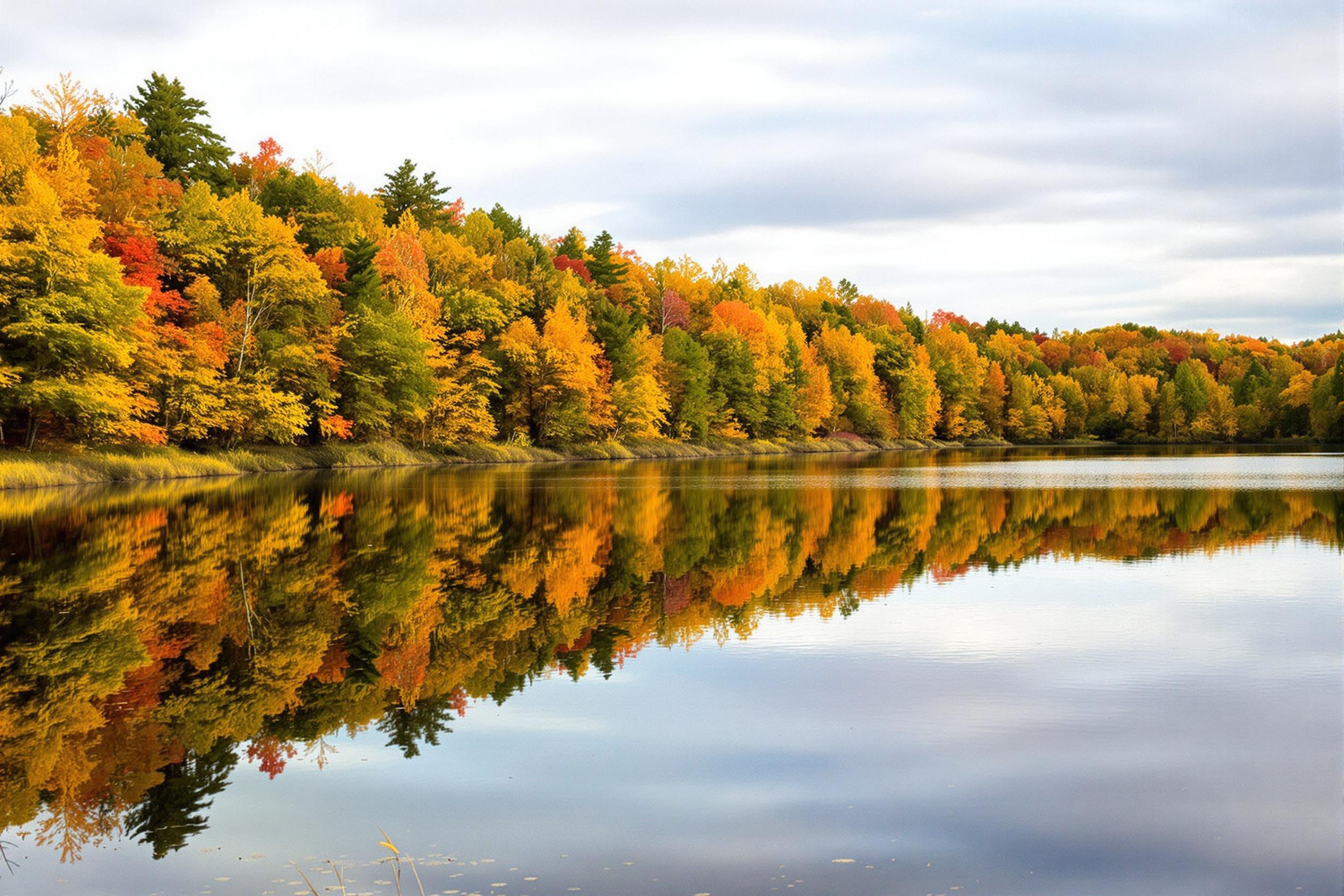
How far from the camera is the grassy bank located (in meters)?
36.5

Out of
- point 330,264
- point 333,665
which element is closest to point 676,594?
point 333,665

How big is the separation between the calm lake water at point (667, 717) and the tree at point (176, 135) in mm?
53593

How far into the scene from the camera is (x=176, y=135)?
67.9 meters

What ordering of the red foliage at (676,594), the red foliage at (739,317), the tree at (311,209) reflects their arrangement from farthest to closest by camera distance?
the red foliage at (739,317) → the tree at (311,209) → the red foliage at (676,594)

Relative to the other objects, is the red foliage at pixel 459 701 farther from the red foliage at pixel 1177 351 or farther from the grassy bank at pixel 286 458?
the red foliage at pixel 1177 351

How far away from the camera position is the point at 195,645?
11719 millimetres

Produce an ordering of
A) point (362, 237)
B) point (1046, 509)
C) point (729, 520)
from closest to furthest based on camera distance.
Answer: point (729, 520), point (1046, 509), point (362, 237)

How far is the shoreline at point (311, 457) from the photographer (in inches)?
1444

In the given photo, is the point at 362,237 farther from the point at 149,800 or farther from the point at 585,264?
the point at 149,800

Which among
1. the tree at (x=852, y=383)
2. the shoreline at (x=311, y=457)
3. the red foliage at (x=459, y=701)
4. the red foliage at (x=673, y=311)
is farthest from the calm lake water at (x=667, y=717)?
the tree at (x=852, y=383)

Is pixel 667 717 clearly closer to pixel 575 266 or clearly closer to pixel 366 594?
pixel 366 594

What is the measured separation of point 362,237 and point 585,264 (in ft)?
109

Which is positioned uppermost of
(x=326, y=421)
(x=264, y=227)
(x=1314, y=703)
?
(x=264, y=227)

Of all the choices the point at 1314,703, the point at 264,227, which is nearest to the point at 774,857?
the point at 1314,703
